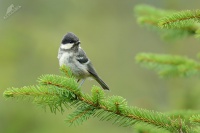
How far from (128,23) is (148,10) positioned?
1136 cm

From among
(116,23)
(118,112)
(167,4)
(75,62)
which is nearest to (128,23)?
(116,23)

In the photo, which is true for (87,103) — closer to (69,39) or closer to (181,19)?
(181,19)

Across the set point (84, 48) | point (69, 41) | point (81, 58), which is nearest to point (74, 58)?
point (81, 58)

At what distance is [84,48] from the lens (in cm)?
1366

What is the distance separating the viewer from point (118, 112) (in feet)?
8.07

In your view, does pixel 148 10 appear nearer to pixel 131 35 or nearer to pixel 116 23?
pixel 131 35

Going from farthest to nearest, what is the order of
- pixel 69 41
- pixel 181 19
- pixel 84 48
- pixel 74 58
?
pixel 84 48, pixel 74 58, pixel 69 41, pixel 181 19

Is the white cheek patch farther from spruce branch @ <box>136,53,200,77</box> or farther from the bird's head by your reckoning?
spruce branch @ <box>136,53,200,77</box>

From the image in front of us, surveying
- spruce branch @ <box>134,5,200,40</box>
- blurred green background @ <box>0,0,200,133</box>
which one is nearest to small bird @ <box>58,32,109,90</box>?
spruce branch @ <box>134,5,200,40</box>

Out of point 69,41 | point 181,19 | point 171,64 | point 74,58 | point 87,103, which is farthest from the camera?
point 74,58

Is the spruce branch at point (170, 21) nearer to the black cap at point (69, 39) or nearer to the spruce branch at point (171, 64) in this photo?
the spruce branch at point (171, 64)

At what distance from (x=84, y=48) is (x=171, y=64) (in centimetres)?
953

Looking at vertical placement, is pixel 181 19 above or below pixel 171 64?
below

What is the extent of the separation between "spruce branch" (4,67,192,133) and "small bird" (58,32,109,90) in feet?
6.52
